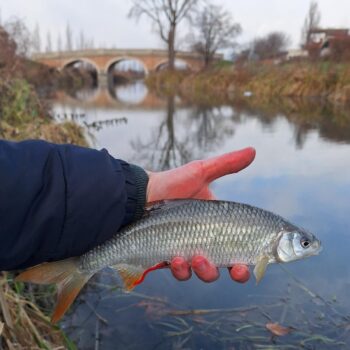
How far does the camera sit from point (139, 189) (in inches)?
76.2

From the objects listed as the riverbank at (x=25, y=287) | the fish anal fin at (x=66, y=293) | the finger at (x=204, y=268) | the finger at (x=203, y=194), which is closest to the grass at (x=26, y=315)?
the riverbank at (x=25, y=287)

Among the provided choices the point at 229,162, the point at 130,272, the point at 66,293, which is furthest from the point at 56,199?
Result: the point at 229,162

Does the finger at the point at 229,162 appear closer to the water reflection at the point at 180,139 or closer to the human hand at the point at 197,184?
the human hand at the point at 197,184

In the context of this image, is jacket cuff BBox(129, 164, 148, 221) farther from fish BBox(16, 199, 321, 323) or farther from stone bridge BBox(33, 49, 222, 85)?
stone bridge BBox(33, 49, 222, 85)

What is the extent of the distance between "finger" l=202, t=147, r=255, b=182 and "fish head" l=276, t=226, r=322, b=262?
15.8 inches

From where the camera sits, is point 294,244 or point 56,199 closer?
point 56,199

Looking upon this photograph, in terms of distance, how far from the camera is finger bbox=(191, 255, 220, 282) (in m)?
2.01

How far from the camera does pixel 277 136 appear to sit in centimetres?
1105

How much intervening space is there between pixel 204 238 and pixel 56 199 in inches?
29.4

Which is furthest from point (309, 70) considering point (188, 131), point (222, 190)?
point (222, 190)

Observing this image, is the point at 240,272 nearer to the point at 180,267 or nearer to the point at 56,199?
the point at 180,267

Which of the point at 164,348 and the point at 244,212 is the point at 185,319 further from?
the point at 244,212

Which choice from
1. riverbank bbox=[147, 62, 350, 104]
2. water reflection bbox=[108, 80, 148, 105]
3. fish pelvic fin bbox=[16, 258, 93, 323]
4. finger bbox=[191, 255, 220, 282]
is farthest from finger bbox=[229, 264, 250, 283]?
water reflection bbox=[108, 80, 148, 105]

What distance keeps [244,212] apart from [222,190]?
433 centimetres
